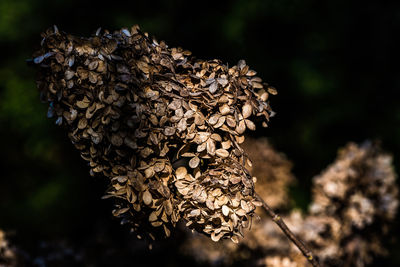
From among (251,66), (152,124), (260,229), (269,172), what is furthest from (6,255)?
(251,66)

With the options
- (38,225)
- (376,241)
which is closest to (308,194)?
(376,241)

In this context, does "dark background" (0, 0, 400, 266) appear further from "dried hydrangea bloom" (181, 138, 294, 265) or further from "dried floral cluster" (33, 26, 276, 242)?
"dried floral cluster" (33, 26, 276, 242)

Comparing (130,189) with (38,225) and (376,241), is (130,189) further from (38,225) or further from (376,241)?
(38,225)

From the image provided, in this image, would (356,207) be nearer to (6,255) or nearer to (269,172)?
(269,172)

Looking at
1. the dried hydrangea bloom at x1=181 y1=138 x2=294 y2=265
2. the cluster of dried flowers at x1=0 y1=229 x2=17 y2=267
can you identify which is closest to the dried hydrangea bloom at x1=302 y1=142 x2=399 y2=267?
the dried hydrangea bloom at x1=181 y1=138 x2=294 y2=265

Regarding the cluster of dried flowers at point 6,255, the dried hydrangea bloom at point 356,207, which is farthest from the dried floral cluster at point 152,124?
the dried hydrangea bloom at point 356,207
